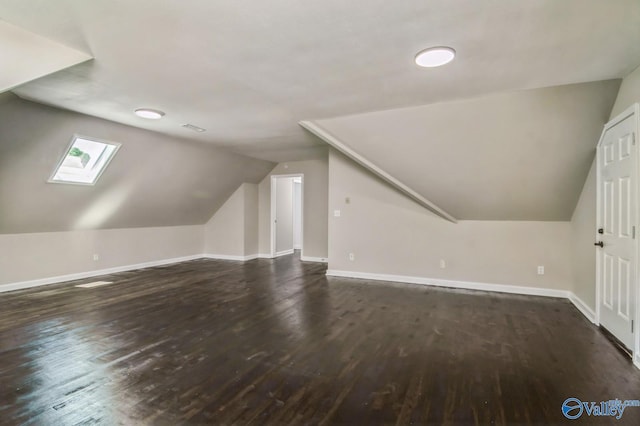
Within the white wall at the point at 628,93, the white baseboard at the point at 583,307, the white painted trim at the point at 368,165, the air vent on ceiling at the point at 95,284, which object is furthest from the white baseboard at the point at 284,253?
the white wall at the point at 628,93

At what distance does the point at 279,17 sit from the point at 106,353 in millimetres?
2884

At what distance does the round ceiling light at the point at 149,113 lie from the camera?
356 centimetres

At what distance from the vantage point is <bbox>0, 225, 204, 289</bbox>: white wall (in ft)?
14.8

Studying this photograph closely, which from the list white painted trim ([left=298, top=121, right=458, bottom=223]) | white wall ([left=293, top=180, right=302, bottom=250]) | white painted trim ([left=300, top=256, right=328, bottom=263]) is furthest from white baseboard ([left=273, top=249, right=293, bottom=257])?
white painted trim ([left=298, top=121, right=458, bottom=223])

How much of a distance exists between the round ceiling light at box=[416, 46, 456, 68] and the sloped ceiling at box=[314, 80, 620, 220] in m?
1.01

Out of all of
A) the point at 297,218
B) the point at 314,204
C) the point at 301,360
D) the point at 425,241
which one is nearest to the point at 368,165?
the point at 425,241

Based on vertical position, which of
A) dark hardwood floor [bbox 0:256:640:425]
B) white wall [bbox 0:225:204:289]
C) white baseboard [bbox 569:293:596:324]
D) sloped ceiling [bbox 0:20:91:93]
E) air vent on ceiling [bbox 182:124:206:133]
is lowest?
dark hardwood floor [bbox 0:256:640:425]

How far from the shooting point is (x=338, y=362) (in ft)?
7.86

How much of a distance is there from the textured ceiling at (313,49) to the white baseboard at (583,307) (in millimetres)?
2406

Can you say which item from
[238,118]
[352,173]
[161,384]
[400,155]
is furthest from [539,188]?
[161,384]

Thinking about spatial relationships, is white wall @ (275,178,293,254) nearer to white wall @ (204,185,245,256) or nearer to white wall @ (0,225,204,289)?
white wall @ (204,185,245,256)

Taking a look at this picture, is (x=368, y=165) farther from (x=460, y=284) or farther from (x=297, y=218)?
(x=297, y=218)

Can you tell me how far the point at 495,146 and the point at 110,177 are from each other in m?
5.39

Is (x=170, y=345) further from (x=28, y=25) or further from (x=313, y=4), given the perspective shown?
(x=313, y=4)
